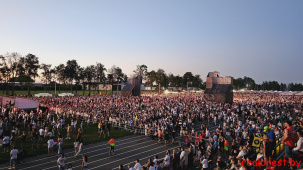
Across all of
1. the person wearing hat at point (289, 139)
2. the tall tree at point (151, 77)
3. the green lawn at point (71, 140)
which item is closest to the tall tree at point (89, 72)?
the tall tree at point (151, 77)

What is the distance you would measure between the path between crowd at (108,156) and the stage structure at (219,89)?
26482 millimetres

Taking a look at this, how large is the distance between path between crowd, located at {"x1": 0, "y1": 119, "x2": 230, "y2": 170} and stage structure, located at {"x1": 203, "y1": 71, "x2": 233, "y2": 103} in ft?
86.9

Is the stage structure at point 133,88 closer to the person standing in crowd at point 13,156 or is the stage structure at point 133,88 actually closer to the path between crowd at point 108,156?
the path between crowd at point 108,156

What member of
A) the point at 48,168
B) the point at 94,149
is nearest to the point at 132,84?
the point at 94,149

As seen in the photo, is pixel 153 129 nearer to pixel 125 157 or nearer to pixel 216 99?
pixel 125 157

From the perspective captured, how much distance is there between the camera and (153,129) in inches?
806

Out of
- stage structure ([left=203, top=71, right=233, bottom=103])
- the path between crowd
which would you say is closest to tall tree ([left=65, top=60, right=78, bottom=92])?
stage structure ([left=203, top=71, right=233, bottom=103])

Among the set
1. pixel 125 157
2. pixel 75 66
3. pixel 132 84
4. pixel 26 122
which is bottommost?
pixel 125 157

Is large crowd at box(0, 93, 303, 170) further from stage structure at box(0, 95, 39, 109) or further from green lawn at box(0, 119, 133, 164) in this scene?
stage structure at box(0, 95, 39, 109)

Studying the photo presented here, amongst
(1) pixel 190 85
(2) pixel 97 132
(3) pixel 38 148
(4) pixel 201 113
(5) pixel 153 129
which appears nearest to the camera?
(3) pixel 38 148

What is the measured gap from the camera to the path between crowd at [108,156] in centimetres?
1358

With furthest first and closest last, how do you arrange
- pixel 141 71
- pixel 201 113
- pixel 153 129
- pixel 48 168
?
pixel 141 71
pixel 201 113
pixel 153 129
pixel 48 168

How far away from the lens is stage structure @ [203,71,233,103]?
4228 centimetres

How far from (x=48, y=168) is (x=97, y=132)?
9.41m
